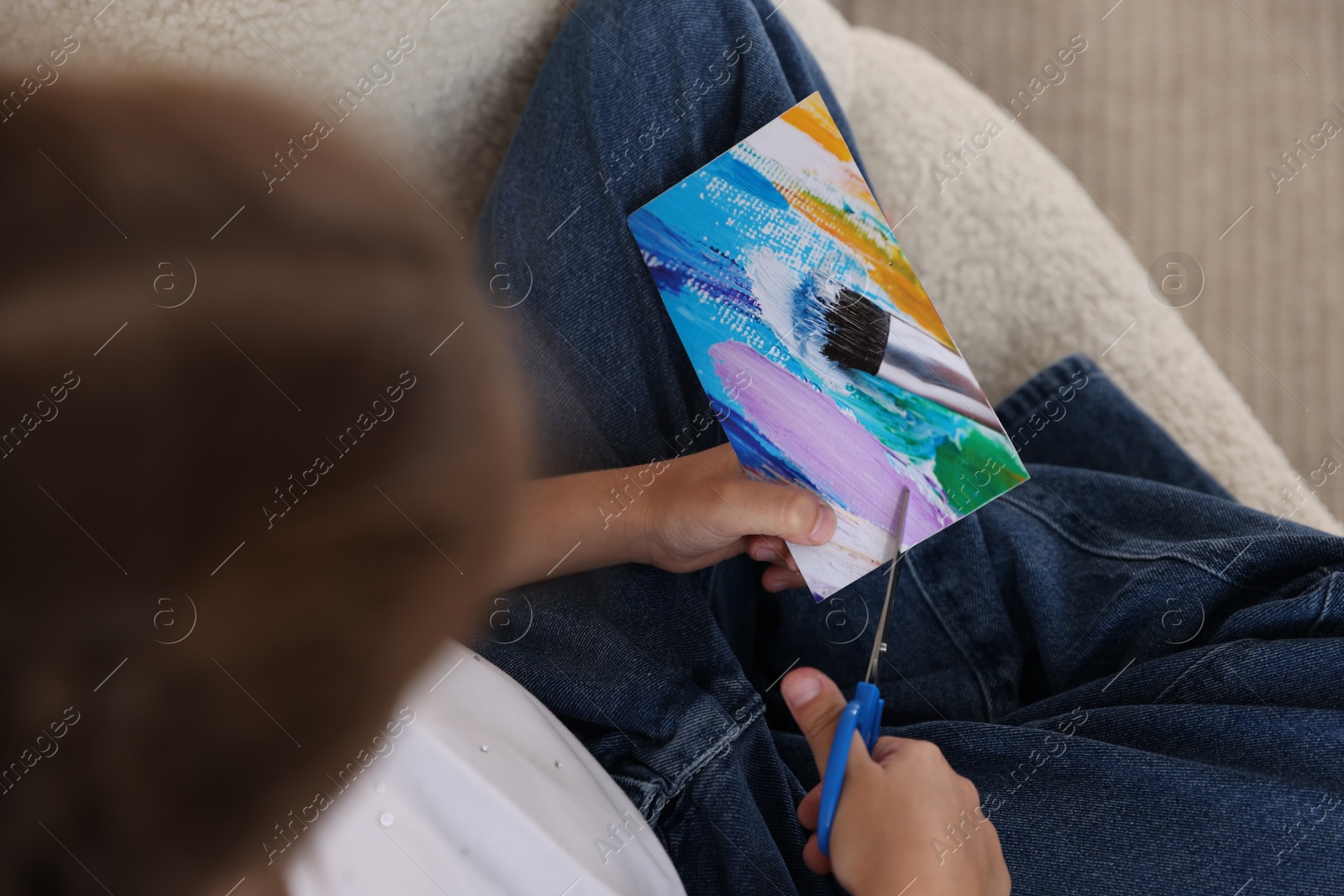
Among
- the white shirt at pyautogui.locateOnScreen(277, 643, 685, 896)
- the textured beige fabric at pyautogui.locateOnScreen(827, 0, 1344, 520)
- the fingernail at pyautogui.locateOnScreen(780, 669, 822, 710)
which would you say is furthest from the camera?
the textured beige fabric at pyautogui.locateOnScreen(827, 0, 1344, 520)

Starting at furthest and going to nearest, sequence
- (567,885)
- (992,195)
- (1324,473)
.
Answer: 1. (1324,473)
2. (992,195)
3. (567,885)

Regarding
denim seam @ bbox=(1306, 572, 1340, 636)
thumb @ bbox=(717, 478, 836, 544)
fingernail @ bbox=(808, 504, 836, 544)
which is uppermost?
thumb @ bbox=(717, 478, 836, 544)

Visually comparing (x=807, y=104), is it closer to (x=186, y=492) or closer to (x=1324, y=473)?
(x=186, y=492)

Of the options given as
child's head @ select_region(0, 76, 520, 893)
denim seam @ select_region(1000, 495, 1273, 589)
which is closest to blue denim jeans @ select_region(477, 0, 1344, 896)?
denim seam @ select_region(1000, 495, 1273, 589)

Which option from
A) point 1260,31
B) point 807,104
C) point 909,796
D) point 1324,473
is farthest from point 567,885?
point 1260,31

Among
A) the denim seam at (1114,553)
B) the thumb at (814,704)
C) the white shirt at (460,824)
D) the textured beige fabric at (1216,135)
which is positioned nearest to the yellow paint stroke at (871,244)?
the denim seam at (1114,553)

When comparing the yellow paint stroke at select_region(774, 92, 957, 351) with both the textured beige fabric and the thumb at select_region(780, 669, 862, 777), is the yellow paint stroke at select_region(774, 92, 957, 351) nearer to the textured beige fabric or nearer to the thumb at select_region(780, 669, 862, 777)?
the thumb at select_region(780, 669, 862, 777)

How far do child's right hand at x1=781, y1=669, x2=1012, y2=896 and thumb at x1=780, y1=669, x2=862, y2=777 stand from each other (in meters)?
0.02

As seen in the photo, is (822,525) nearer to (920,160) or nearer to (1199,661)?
(1199,661)

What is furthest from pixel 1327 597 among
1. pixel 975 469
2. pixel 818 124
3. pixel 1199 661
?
pixel 818 124

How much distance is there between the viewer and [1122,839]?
49 centimetres

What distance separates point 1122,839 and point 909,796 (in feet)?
0.46

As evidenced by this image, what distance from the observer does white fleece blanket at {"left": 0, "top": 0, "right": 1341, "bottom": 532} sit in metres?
0.65

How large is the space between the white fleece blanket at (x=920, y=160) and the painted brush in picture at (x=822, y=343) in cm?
18
